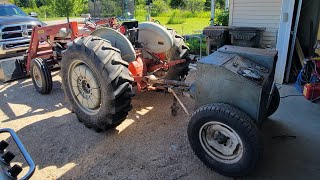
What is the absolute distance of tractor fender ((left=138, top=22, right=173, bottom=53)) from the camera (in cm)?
441

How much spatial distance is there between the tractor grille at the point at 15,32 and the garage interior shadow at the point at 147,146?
404 centimetres

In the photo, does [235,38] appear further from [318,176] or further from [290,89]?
[318,176]

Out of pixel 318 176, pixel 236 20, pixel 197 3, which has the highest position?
pixel 197 3

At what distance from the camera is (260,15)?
712 cm

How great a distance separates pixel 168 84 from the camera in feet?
12.7

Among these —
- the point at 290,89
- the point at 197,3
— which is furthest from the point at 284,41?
the point at 197,3

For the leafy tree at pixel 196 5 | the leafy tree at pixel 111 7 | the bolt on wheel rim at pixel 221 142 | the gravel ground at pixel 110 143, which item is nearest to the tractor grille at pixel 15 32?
the gravel ground at pixel 110 143

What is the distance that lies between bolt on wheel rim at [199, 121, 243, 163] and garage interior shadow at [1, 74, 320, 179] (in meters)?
0.23

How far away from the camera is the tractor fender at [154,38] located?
4410 millimetres

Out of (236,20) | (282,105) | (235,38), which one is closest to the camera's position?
(282,105)

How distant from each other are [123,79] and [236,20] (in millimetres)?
5435

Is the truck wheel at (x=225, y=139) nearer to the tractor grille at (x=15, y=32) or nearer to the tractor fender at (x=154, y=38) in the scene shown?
the tractor fender at (x=154, y=38)

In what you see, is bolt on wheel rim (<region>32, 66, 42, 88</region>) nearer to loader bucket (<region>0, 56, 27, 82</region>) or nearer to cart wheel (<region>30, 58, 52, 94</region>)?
cart wheel (<region>30, 58, 52, 94</region>)

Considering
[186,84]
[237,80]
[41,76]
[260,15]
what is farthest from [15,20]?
[237,80]
